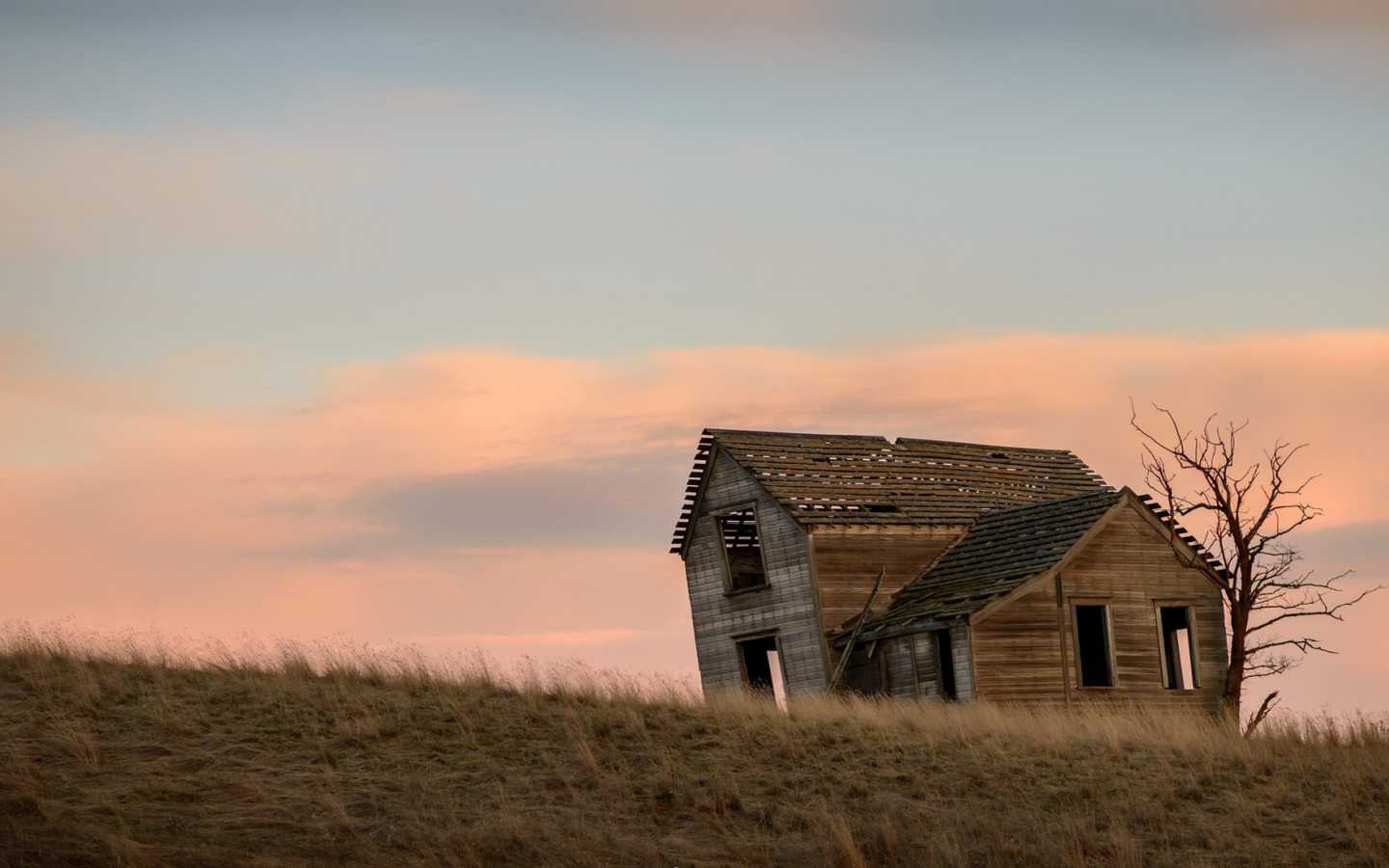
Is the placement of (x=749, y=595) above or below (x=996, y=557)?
below

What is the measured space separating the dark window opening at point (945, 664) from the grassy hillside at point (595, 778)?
4.45m

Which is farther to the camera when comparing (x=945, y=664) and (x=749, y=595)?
(x=749, y=595)

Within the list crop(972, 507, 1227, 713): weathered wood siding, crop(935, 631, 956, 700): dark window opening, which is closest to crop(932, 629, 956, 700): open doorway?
crop(935, 631, 956, 700): dark window opening

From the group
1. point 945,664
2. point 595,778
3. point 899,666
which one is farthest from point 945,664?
point 595,778

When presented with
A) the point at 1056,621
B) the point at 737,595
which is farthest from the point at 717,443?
the point at 1056,621

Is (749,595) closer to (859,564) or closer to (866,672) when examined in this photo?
(859,564)

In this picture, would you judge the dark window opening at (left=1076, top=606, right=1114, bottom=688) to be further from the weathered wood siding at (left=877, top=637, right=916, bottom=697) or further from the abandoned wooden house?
the weathered wood siding at (left=877, top=637, right=916, bottom=697)

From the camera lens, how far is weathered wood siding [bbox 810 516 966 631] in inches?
1281

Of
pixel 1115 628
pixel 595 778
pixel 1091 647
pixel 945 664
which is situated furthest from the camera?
pixel 1091 647

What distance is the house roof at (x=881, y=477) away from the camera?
111 feet

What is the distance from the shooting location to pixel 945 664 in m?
30.4

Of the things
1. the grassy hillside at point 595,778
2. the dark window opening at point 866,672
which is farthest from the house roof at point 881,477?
the grassy hillside at point 595,778

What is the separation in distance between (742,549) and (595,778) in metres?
16.7

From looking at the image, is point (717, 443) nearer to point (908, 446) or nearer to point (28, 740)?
point (908, 446)
